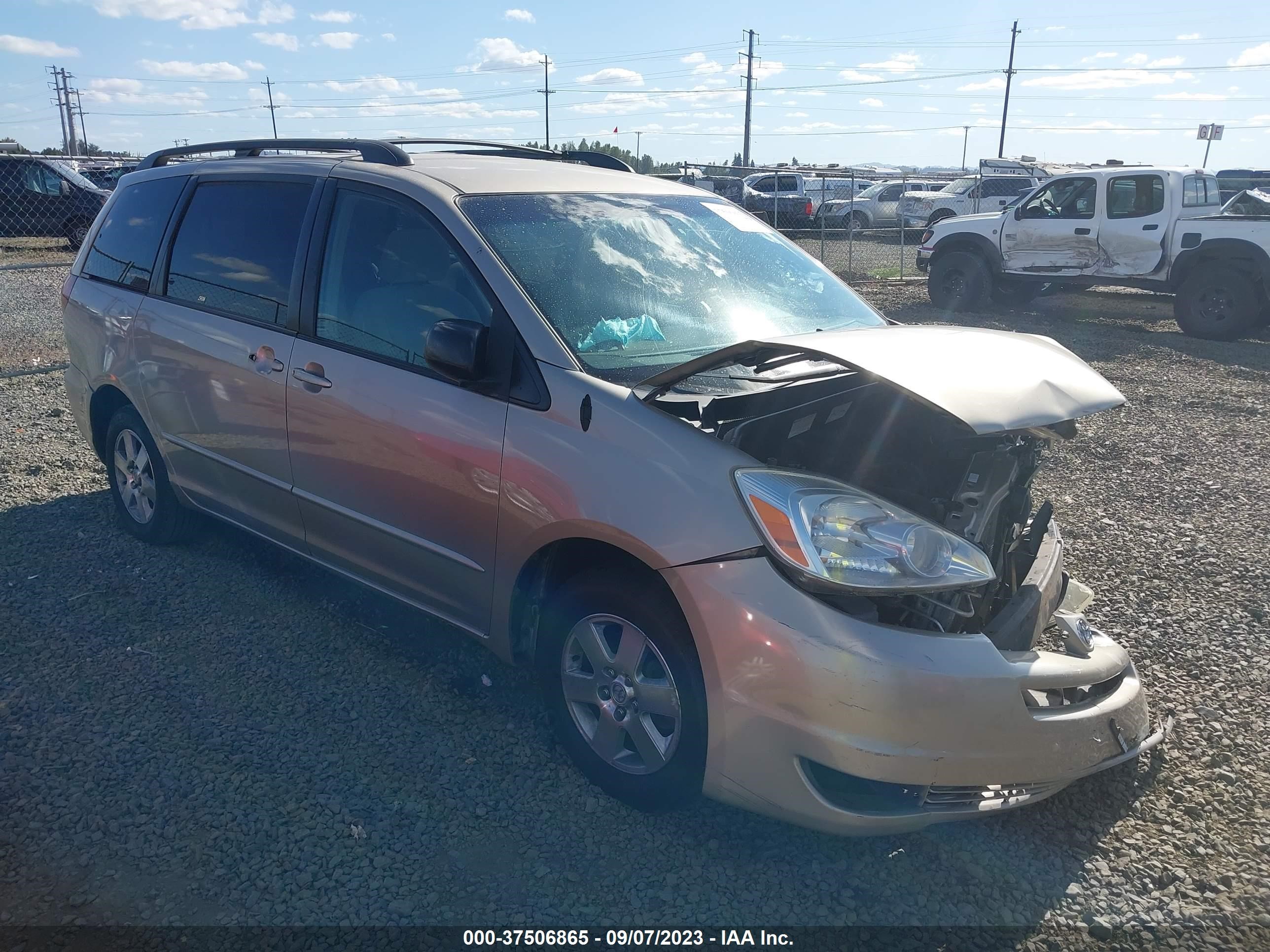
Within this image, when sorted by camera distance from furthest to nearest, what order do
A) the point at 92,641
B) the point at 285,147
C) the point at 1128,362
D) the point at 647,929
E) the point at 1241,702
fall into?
the point at 1128,362 < the point at 285,147 < the point at 92,641 < the point at 1241,702 < the point at 647,929

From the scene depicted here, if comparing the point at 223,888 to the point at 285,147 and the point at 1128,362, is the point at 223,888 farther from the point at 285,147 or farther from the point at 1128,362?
the point at 1128,362

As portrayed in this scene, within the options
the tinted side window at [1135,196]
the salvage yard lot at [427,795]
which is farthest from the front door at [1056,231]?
the salvage yard lot at [427,795]

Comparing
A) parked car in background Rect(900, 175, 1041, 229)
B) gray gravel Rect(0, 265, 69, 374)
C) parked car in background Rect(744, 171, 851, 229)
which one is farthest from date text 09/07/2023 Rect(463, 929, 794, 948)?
parked car in background Rect(900, 175, 1041, 229)

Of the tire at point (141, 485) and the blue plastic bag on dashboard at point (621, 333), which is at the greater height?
the blue plastic bag on dashboard at point (621, 333)

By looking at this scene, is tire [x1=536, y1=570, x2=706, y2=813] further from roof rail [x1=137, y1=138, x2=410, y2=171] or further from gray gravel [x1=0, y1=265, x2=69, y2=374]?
gray gravel [x1=0, y1=265, x2=69, y2=374]

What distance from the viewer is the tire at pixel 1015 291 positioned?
47.4ft

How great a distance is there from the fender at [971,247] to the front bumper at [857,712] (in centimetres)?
1283

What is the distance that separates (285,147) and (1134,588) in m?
4.45

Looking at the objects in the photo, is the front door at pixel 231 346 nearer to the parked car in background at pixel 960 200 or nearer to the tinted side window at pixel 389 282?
the tinted side window at pixel 389 282

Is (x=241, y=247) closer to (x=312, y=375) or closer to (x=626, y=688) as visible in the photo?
(x=312, y=375)

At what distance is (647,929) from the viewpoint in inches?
99.9

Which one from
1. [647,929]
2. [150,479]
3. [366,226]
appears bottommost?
[647,929]

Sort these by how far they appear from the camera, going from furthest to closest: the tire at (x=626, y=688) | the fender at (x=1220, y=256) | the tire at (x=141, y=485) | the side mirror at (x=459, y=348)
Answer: the fender at (x=1220, y=256), the tire at (x=141, y=485), the side mirror at (x=459, y=348), the tire at (x=626, y=688)

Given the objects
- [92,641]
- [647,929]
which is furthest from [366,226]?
[647,929]
